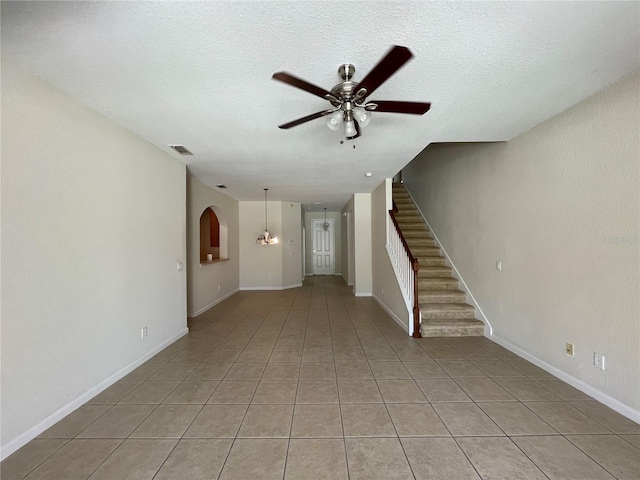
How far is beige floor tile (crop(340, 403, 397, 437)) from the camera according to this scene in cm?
213

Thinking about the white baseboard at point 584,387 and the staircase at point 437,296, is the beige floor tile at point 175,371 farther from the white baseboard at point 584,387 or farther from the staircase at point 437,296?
the white baseboard at point 584,387

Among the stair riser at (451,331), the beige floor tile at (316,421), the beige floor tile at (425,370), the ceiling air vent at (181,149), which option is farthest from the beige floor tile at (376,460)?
the ceiling air vent at (181,149)

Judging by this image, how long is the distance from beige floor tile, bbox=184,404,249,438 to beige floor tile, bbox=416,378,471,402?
1.64 m

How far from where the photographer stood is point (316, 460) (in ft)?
6.16

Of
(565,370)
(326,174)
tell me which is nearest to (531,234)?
(565,370)

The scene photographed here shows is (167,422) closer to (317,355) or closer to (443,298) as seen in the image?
(317,355)

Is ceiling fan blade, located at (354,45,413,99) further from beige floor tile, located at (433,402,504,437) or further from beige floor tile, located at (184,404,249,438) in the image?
beige floor tile, located at (184,404,249,438)

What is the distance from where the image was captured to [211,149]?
3.79 metres

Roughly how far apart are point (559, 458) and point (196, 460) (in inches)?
91.4

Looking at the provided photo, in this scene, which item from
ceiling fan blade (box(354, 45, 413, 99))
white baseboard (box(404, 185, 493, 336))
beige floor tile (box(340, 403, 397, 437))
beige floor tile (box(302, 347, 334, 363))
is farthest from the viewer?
white baseboard (box(404, 185, 493, 336))

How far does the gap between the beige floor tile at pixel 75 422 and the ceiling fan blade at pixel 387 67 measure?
318 cm

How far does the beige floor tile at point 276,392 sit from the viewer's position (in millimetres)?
2600

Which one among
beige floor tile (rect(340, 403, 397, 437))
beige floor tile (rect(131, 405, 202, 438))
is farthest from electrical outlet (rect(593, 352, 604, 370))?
beige floor tile (rect(131, 405, 202, 438))

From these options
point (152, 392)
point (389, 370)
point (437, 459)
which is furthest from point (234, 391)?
point (437, 459)
